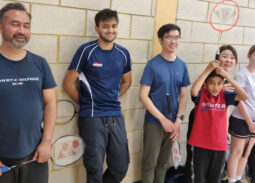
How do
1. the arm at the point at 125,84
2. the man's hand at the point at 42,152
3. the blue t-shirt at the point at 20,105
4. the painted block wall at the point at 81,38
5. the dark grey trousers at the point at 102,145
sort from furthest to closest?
the arm at the point at 125,84 → the dark grey trousers at the point at 102,145 → the painted block wall at the point at 81,38 → the man's hand at the point at 42,152 → the blue t-shirt at the point at 20,105

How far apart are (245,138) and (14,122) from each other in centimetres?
229

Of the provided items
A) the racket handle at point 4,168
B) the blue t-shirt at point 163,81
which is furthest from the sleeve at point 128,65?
the racket handle at point 4,168

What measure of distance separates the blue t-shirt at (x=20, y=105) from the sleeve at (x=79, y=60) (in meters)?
0.43

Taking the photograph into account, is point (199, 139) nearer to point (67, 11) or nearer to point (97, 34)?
point (97, 34)

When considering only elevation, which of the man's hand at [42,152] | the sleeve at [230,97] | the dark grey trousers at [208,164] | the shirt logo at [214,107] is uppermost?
the sleeve at [230,97]

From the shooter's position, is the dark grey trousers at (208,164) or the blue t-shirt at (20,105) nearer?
the blue t-shirt at (20,105)

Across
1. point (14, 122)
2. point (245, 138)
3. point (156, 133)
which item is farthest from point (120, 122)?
point (245, 138)

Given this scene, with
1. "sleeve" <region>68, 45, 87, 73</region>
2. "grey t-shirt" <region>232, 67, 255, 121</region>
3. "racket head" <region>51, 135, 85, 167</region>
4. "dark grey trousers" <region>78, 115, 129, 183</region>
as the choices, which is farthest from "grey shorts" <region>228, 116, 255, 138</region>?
"sleeve" <region>68, 45, 87, 73</region>

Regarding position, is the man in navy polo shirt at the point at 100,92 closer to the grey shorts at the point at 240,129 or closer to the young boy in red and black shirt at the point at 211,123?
the young boy in red and black shirt at the point at 211,123

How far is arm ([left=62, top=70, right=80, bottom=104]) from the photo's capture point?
6.88 feet

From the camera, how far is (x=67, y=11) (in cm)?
208

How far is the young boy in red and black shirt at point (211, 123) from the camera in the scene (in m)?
2.26

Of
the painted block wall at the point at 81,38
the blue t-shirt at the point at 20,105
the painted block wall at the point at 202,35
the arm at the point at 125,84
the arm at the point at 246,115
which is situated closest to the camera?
the blue t-shirt at the point at 20,105

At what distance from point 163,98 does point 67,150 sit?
960 mm
